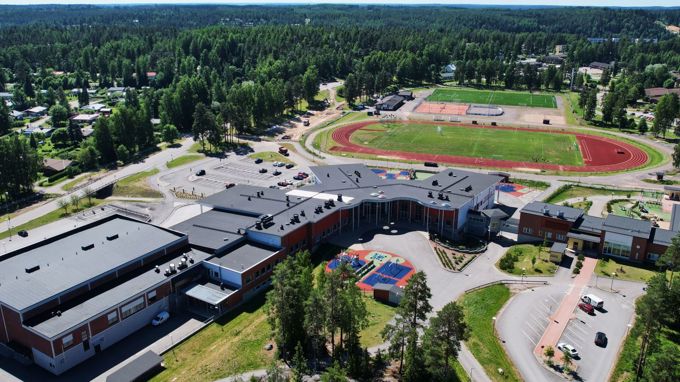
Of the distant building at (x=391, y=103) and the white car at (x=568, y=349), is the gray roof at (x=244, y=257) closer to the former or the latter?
the white car at (x=568, y=349)

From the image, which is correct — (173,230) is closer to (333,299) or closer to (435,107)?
(333,299)

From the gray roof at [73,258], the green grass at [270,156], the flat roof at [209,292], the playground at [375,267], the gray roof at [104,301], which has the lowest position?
the green grass at [270,156]

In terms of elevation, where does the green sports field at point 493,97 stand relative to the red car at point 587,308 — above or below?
below

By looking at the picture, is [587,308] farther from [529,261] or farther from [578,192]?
[578,192]

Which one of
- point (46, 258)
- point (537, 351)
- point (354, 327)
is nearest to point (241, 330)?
point (354, 327)

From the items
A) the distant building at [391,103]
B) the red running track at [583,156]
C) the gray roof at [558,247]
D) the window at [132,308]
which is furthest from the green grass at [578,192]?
the distant building at [391,103]

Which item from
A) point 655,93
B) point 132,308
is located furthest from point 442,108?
point 132,308
